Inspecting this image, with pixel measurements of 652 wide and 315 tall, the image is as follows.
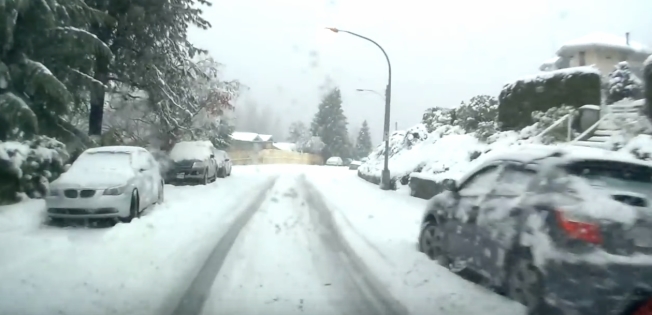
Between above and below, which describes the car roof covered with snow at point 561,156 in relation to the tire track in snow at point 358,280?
above

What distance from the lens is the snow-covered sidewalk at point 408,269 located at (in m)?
6.25

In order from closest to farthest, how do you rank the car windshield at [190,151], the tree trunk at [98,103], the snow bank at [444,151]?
the snow bank at [444,151] → the tree trunk at [98,103] → the car windshield at [190,151]

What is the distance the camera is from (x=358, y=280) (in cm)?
735

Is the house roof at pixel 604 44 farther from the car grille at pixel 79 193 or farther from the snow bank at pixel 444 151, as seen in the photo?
the car grille at pixel 79 193

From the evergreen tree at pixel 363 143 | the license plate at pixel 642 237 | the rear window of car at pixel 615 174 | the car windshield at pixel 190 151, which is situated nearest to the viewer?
the license plate at pixel 642 237

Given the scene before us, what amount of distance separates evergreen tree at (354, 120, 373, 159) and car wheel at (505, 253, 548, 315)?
6749 cm

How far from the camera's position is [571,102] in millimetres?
18922

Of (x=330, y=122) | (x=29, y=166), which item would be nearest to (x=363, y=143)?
(x=330, y=122)

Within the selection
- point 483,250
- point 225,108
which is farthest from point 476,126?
point 483,250

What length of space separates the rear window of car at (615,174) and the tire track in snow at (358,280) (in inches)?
86.2

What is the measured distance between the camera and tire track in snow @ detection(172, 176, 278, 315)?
5.99 m

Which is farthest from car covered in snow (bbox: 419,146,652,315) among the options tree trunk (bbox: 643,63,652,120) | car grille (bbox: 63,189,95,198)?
tree trunk (bbox: 643,63,652,120)

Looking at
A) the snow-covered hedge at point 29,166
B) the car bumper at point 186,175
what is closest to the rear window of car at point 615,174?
the snow-covered hedge at point 29,166

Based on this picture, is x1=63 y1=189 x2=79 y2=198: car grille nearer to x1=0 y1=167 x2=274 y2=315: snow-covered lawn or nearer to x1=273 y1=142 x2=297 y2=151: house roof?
x1=0 y1=167 x2=274 y2=315: snow-covered lawn
